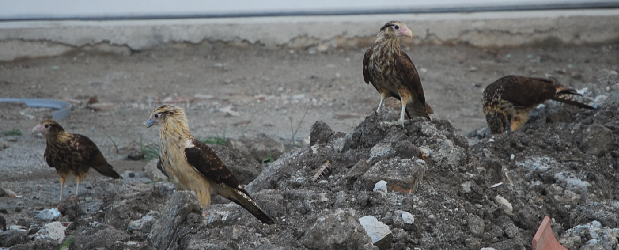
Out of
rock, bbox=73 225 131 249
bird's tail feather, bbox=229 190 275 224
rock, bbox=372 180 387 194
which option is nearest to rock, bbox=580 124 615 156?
rock, bbox=372 180 387 194

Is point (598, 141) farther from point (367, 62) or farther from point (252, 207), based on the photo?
point (252, 207)

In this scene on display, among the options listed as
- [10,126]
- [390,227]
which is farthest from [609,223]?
[10,126]

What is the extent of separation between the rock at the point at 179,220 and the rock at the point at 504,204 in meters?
2.09

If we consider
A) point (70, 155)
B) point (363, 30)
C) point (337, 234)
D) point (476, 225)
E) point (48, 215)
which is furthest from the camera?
point (363, 30)

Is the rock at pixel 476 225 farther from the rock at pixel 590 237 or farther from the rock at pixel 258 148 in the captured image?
the rock at pixel 258 148

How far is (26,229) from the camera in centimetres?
545

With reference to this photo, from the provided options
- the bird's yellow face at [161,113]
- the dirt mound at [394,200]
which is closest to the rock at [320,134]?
the dirt mound at [394,200]

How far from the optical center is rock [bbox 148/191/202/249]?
164 inches

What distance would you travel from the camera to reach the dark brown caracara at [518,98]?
7.33 meters

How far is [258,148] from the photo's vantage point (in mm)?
7246

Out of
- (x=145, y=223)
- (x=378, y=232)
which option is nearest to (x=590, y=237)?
(x=378, y=232)

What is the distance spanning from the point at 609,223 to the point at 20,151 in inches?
237

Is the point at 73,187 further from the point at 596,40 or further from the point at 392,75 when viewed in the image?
the point at 596,40

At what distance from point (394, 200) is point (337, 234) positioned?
69cm
